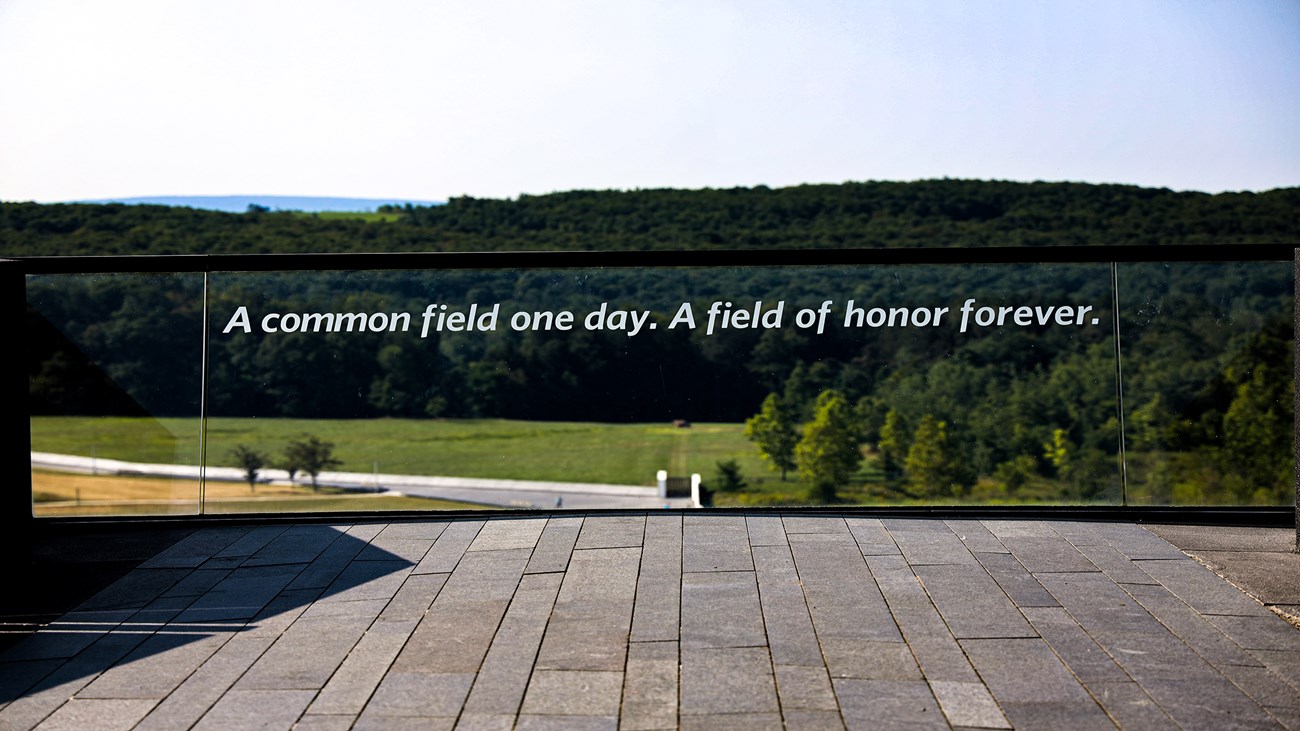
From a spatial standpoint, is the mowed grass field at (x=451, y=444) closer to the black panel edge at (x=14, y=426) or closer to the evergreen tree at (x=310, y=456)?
the evergreen tree at (x=310, y=456)

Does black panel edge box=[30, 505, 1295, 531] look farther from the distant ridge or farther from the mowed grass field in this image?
the distant ridge

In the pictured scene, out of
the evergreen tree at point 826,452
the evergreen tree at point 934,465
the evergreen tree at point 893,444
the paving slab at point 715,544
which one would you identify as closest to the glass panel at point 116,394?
the paving slab at point 715,544

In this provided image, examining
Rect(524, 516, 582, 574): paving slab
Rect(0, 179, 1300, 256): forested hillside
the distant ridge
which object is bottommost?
Rect(524, 516, 582, 574): paving slab

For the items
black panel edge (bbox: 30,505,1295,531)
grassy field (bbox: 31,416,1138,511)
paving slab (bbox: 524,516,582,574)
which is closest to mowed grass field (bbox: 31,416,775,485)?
grassy field (bbox: 31,416,1138,511)

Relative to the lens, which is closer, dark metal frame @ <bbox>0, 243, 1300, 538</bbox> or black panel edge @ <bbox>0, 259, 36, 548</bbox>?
black panel edge @ <bbox>0, 259, 36, 548</bbox>

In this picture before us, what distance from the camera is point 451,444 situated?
5.93 m

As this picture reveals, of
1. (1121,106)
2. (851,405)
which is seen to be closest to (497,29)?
(1121,106)

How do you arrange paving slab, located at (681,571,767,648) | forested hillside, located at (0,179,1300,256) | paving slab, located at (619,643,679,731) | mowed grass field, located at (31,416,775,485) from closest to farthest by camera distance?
1. paving slab, located at (619,643,679,731)
2. paving slab, located at (681,571,767,648)
3. mowed grass field, located at (31,416,775,485)
4. forested hillside, located at (0,179,1300,256)

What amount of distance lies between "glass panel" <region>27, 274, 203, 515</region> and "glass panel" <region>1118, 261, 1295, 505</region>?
456 cm

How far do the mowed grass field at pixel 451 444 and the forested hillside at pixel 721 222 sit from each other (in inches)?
1794

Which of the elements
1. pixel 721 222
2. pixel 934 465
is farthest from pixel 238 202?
pixel 934 465

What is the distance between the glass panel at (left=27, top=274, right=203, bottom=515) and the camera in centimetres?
568

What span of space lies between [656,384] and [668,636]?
216 centimetres

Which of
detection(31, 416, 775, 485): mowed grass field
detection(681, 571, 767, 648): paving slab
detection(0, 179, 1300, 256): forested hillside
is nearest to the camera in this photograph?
detection(681, 571, 767, 648): paving slab
